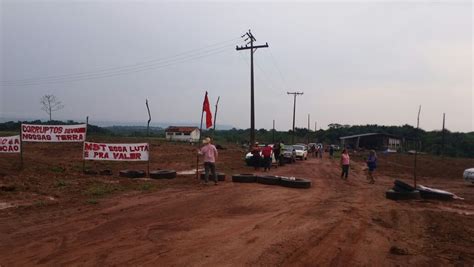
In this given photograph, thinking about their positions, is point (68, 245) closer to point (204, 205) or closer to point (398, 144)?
point (204, 205)

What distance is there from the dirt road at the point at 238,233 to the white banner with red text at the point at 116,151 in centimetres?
571

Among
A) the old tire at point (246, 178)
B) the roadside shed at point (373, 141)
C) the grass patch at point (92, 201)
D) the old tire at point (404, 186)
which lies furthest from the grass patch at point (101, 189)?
the roadside shed at point (373, 141)

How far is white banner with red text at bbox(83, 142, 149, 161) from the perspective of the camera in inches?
727

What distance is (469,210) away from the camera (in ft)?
41.1

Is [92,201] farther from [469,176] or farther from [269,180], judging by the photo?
[469,176]

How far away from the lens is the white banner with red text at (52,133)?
18422 millimetres

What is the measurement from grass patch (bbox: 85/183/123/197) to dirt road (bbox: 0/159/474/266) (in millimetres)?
786

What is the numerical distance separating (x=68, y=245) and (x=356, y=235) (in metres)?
5.28

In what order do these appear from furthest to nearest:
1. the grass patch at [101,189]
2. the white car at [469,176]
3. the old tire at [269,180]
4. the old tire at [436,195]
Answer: the white car at [469,176] → the old tire at [269,180] → the old tire at [436,195] → the grass patch at [101,189]

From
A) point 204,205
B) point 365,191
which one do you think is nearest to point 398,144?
point 365,191

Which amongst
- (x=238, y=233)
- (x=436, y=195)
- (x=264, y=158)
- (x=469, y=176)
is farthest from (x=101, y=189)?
(x=469, y=176)

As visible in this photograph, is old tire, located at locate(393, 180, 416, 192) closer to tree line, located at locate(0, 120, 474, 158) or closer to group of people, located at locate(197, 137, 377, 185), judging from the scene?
group of people, located at locate(197, 137, 377, 185)

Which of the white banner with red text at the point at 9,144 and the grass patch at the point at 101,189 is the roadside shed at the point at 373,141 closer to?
the white banner with red text at the point at 9,144

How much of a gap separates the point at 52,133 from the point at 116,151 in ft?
9.74
